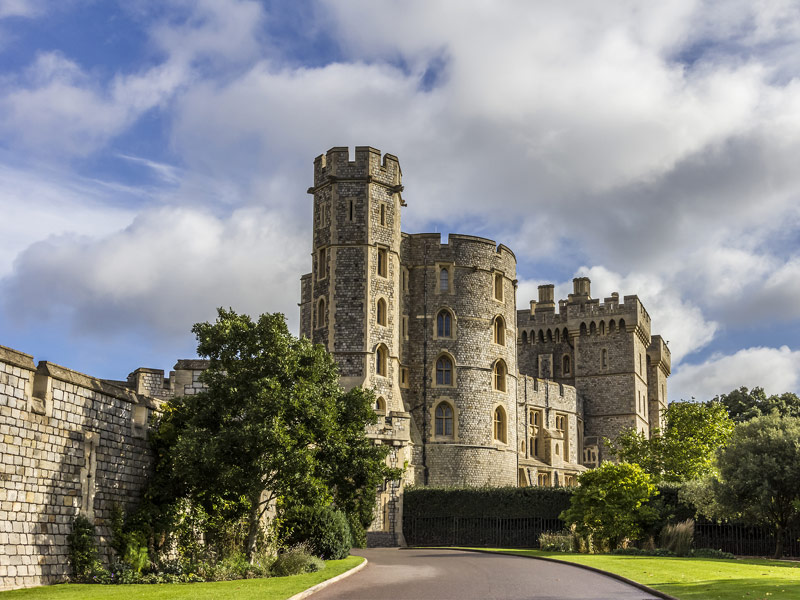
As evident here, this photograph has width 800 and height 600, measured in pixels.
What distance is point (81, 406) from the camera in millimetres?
18250

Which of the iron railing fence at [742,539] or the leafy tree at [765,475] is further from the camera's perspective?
the iron railing fence at [742,539]

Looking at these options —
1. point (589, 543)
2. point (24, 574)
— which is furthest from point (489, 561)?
point (24, 574)

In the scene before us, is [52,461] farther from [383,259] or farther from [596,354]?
[596,354]

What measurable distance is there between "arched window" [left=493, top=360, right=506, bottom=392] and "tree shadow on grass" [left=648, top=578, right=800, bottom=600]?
99.3 ft

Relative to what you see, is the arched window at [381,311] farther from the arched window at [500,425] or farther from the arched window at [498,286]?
the arched window at [500,425]

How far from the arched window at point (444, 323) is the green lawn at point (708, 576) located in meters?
22.3

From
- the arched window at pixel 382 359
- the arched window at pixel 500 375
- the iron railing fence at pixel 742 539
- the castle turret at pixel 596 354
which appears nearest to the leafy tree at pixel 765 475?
the iron railing fence at pixel 742 539

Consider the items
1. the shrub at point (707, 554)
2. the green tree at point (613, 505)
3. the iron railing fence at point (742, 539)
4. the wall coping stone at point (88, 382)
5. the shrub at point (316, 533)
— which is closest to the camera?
the wall coping stone at point (88, 382)

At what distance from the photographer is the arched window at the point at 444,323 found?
49156 mm

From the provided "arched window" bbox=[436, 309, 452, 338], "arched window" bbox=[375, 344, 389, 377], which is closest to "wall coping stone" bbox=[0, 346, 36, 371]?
"arched window" bbox=[375, 344, 389, 377]

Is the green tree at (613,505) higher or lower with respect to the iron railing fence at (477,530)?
higher

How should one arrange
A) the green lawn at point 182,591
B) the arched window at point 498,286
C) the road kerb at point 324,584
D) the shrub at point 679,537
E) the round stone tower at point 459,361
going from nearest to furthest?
the green lawn at point 182,591
the road kerb at point 324,584
the shrub at point 679,537
the round stone tower at point 459,361
the arched window at point 498,286

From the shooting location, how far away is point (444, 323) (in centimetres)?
4941

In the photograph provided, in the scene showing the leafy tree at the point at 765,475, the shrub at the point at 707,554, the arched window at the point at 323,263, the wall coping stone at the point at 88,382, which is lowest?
the shrub at the point at 707,554
